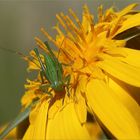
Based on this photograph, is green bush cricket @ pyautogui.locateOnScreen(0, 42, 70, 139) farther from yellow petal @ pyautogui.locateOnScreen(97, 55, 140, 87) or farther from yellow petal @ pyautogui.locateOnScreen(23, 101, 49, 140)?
yellow petal @ pyautogui.locateOnScreen(97, 55, 140, 87)

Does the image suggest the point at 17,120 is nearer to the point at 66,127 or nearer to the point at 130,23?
the point at 66,127

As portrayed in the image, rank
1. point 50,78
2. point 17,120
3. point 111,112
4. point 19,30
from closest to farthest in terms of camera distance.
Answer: point 111,112, point 17,120, point 50,78, point 19,30

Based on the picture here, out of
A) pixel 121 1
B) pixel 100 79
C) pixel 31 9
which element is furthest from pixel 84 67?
pixel 31 9

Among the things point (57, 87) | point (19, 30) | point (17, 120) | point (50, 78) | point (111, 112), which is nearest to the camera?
point (111, 112)

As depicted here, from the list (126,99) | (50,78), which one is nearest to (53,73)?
(50,78)

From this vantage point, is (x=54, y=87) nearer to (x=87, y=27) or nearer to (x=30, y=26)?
(x=87, y=27)

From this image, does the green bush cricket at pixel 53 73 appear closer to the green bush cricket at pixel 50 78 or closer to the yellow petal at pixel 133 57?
the green bush cricket at pixel 50 78

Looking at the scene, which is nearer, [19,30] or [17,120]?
[17,120]

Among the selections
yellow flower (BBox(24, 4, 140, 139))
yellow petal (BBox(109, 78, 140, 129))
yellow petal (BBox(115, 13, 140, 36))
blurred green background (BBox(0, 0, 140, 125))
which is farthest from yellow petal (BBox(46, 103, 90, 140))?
blurred green background (BBox(0, 0, 140, 125))
